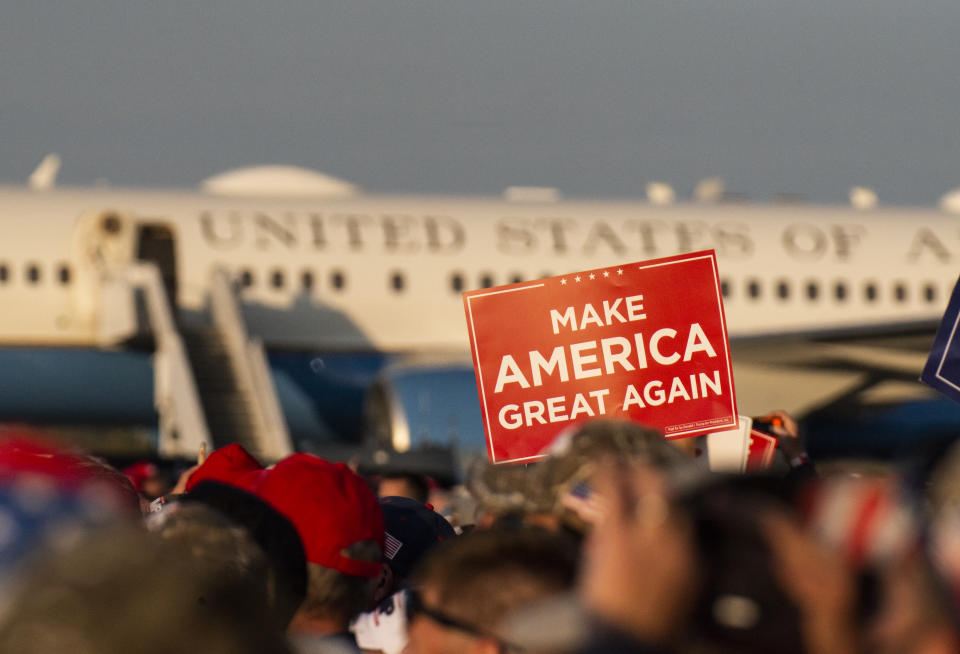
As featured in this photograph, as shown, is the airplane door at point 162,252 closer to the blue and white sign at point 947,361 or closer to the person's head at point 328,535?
the blue and white sign at point 947,361

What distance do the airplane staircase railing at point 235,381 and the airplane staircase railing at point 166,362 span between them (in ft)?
0.92

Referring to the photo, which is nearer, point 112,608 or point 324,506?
point 112,608

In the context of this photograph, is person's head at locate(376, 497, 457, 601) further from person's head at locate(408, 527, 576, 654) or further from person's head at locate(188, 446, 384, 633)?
person's head at locate(408, 527, 576, 654)

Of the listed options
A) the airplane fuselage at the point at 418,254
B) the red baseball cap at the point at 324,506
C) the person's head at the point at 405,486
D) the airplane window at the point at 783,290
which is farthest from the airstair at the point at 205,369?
the red baseball cap at the point at 324,506

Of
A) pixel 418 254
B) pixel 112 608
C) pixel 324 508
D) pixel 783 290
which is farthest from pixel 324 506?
pixel 783 290

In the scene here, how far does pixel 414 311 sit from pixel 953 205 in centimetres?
896

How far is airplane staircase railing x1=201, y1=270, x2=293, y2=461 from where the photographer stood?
17078 mm

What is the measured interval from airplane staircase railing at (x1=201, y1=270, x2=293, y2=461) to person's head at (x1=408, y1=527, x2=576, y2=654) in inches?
584

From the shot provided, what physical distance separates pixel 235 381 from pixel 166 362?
1.19 m

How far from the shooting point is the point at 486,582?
1931 millimetres

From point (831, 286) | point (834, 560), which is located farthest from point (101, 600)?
point (831, 286)

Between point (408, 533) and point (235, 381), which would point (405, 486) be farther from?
point (235, 381)

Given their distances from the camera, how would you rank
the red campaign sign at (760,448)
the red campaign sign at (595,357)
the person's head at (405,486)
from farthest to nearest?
the person's head at (405,486), the red campaign sign at (760,448), the red campaign sign at (595,357)

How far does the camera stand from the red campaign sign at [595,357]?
A: 4453 mm
